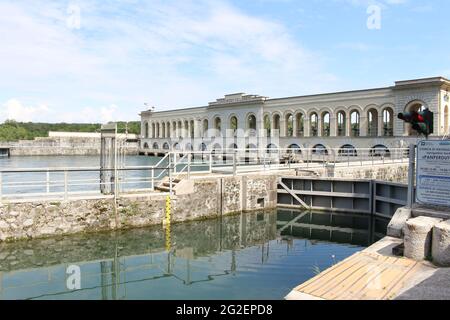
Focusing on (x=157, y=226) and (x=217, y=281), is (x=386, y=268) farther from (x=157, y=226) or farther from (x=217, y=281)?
(x=157, y=226)

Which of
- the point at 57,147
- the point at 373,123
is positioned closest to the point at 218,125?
the point at 373,123

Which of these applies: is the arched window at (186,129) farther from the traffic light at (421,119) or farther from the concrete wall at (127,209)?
the traffic light at (421,119)

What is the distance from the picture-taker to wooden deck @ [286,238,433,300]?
4.98 meters

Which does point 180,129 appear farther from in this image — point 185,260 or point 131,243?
point 185,260

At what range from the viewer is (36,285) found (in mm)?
8258

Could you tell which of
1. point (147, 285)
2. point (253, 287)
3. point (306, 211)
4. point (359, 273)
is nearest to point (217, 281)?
point (253, 287)

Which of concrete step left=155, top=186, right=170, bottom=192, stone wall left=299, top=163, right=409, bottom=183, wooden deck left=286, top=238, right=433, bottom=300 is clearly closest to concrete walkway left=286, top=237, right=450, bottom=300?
wooden deck left=286, top=238, right=433, bottom=300

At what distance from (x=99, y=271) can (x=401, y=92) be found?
4271cm

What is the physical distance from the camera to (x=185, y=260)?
10.4m

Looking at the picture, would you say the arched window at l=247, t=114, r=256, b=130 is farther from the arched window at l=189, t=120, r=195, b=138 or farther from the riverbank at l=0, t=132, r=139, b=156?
the riverbank at l=0, t=132, r=139, b=156

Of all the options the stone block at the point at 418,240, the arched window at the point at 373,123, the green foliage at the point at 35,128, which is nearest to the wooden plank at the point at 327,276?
the stone block at the point at 418,240

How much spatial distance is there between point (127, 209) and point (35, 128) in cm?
15171

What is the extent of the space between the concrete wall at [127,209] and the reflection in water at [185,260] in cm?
36

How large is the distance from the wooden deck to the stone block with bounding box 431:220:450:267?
0.24 metres
